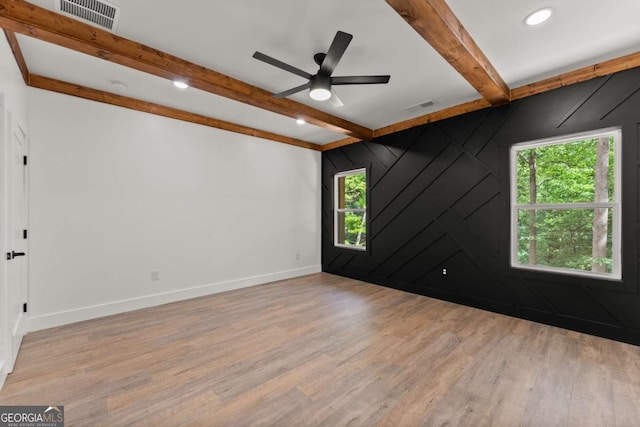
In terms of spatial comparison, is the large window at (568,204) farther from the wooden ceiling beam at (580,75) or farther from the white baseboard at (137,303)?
the white baseboard at (137,303)

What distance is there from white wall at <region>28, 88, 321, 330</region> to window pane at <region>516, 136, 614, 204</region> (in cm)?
383

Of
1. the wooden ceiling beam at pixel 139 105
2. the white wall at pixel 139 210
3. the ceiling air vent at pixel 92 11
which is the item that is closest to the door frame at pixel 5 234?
the ceiling air vent at pixel 92 11

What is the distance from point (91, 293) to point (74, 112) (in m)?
2.17

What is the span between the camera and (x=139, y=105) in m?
3.61

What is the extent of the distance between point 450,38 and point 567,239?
8.85 feet

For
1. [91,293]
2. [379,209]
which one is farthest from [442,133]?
[91,293]

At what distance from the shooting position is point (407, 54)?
8.45 feet

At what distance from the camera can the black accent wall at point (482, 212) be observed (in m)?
2.66

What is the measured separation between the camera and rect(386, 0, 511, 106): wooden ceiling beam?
177 centimetres

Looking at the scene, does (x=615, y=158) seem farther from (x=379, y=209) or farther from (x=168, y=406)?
(x=168, y=406)

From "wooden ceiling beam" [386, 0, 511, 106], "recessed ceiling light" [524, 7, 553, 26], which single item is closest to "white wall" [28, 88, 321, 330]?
"wooden ceiling beam" [386, 0, 511, 106]

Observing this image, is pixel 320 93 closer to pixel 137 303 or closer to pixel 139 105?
pixel 139 105

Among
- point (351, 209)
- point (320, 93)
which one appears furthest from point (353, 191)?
point (320, 93)

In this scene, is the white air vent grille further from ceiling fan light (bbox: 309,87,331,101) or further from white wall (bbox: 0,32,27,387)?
white wall (bbox: 0,32,27,387)
